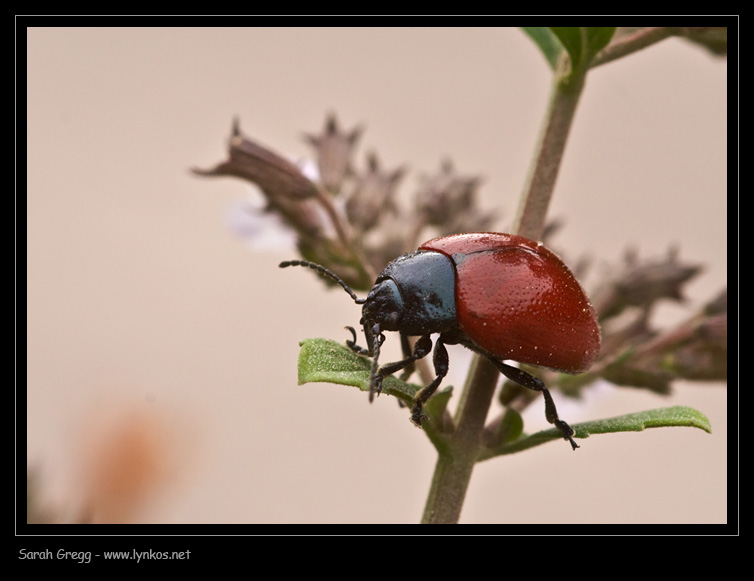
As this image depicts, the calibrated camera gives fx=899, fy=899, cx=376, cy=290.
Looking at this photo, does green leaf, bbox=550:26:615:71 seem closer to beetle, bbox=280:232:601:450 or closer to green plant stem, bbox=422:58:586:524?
green plant stem, bbox=422:58:586:524

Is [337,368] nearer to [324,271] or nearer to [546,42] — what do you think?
[324,271]

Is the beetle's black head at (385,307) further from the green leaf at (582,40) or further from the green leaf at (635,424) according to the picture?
the green leaf at (582,40)

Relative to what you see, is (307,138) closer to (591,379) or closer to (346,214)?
(346,214)

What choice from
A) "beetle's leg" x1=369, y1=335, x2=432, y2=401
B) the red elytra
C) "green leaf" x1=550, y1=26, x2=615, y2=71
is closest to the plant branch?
"green leaf" x1=550, y1=26, x2=615, y2=71

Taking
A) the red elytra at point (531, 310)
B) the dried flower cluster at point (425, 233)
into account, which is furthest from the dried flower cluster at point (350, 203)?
the red elytra at point (531, 310)

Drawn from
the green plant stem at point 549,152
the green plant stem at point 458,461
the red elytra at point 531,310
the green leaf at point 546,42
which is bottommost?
the green plant stem at point 458,461

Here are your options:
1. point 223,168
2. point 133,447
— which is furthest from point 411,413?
point 133,447

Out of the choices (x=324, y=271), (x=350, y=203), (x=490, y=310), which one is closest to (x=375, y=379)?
(x=490, y=310)
